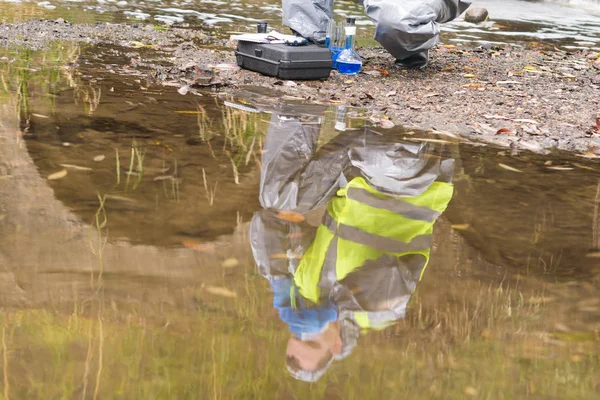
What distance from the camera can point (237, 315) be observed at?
202cm

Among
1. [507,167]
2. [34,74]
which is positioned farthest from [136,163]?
[34,74]

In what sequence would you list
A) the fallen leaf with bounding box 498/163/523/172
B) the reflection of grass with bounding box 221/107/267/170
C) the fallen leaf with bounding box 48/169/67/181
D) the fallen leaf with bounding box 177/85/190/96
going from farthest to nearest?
the fallen leaf with bounding box 177/85/190/96, the fallen leaf with bounding box 498/163/523/172, the reflection of grass with bounding box 221/107/267/170, the fallen leaf with bounding box 48/169/67/181

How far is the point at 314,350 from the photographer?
1.90m

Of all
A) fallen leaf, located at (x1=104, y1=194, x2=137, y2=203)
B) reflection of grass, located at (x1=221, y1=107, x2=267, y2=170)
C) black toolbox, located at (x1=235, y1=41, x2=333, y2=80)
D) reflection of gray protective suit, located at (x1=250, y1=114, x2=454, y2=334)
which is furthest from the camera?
black toolbox, located at (x1=235, y1=41, x2=333, y2=80)

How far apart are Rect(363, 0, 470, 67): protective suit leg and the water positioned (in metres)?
0.28

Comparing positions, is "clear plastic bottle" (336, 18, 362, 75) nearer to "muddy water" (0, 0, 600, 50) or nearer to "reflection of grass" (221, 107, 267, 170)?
"reflection of grass" (221, 107, 267, 170)

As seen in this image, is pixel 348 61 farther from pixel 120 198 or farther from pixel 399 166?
pixel 120 198

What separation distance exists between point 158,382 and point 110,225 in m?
0.93

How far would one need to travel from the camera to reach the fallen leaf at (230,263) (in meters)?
2.32

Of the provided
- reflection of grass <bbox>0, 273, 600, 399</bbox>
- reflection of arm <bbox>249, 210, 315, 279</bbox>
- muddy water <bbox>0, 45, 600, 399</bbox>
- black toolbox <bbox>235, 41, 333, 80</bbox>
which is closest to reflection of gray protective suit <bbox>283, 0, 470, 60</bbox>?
black toolbox <bbox>235, 41, 333, 80</bbox>

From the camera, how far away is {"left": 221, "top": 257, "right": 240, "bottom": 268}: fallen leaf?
7.60 feet

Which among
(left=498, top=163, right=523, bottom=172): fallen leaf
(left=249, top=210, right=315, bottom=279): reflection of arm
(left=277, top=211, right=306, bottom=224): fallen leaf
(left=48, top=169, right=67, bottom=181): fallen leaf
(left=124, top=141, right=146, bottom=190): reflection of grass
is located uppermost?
(left=48, top=169, right=67, bottom=181): fallen leaf

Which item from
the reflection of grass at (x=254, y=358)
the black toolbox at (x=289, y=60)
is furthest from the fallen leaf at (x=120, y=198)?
the black toolbox at (x=289, y=60)

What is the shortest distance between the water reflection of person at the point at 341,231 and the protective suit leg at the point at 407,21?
1.75 m
